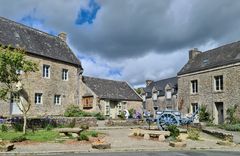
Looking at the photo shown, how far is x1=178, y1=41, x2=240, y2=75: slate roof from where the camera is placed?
30578mm

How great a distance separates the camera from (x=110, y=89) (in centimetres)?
3869

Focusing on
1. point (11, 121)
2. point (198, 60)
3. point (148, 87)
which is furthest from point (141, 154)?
point (148, 87)

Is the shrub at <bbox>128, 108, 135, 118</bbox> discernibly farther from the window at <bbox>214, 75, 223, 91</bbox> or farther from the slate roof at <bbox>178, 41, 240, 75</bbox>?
the window at <bbox>214, 75, 223, 91</bbox>

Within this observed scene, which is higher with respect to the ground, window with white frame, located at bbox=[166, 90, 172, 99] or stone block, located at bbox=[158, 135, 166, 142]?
window with white frame, located at bbox=[166, 90, 172, 99]

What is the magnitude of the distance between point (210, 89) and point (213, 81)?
0.94 metres

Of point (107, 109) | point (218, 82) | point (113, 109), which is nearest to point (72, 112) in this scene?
point (107, 109)

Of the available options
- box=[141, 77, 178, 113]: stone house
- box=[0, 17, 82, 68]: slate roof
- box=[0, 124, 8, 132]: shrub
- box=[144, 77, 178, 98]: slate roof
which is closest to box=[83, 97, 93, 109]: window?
box=[0, 17, 82, 68]: slate roof

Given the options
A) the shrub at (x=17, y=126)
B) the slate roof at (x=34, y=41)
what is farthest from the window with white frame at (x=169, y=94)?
the shrub at (x=17, y=126)

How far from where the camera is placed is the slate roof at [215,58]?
100ft

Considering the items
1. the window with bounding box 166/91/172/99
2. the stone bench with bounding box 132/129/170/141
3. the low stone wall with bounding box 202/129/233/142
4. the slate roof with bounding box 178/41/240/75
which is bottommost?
the low stone wall with bounding box 202/129/233/142

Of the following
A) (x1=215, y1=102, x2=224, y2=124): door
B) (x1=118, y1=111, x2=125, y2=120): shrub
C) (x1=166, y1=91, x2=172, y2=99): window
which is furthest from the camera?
(x1=166, y1=91, x2=172, y2=99): window

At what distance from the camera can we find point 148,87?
5309 centimetres

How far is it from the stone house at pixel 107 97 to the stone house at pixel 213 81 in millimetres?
6849

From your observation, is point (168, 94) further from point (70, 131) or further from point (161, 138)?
point (70, 131)
